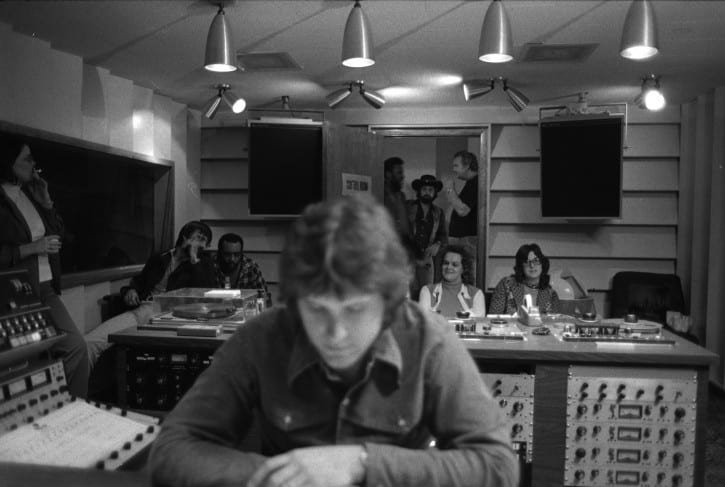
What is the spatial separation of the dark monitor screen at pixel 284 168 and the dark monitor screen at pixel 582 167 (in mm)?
1852

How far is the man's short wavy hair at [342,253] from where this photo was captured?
938 mm

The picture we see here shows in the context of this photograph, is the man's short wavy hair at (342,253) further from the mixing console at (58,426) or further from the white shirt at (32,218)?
the white shirt at (32,218)

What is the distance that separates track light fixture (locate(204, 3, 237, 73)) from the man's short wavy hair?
7.36 ft

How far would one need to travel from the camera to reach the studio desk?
2.49 metres

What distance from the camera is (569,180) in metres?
5.02

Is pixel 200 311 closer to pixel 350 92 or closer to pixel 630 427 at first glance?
pixel 630 427

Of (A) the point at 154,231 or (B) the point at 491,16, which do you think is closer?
(B) the point at 491,16

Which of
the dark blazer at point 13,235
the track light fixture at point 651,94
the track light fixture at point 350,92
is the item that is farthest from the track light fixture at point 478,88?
the dark blazer at point 13,235

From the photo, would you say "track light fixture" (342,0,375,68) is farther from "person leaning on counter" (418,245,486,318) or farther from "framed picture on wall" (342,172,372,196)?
"framed picture on wall" (342,172,372,196)

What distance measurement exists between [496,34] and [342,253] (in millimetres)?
2053

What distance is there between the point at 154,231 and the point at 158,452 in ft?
14.7

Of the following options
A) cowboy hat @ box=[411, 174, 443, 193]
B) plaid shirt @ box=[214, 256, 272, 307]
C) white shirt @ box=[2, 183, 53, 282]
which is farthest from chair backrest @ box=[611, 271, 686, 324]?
white shirt @ box=[2, 183, 53, 282]

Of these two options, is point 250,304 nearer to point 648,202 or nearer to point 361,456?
point 361,456

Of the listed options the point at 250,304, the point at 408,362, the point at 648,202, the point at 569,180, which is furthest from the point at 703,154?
the point at 408,362
